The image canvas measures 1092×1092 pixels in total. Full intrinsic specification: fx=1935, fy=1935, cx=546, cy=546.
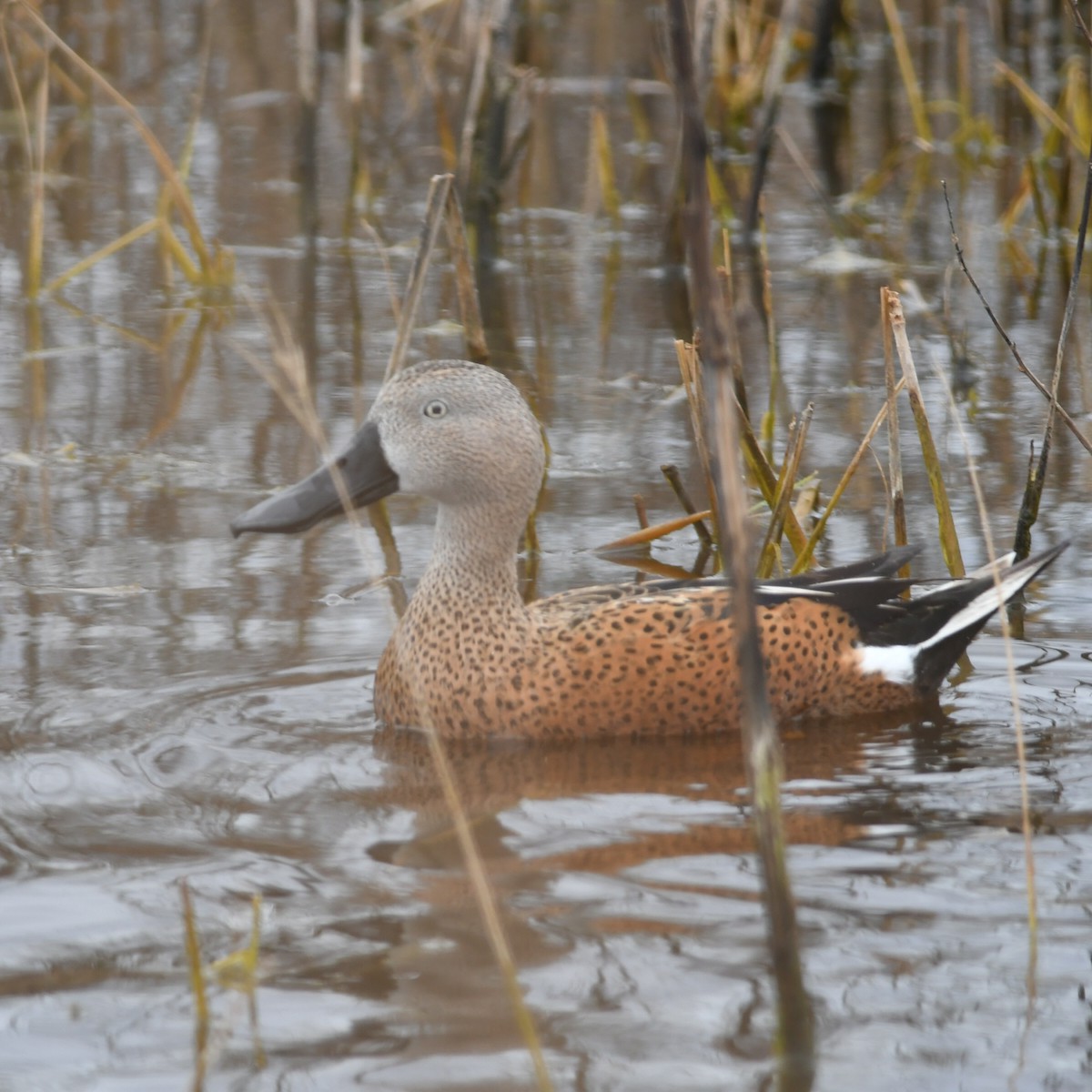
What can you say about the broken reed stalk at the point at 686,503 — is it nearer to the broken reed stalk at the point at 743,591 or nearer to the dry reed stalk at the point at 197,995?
the dry reed stalk at the point at 197,995

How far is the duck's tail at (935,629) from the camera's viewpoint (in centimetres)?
455

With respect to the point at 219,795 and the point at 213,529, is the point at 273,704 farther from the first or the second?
the point at 213,529

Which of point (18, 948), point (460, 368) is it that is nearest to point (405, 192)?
point (460, 368)

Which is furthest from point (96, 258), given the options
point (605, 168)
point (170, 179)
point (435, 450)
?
point (435, 450)

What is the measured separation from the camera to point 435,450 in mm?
4594

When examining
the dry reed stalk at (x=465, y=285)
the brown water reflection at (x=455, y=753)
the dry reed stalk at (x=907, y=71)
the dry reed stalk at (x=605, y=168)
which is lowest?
the brown water reflection at (x=455, y=753)

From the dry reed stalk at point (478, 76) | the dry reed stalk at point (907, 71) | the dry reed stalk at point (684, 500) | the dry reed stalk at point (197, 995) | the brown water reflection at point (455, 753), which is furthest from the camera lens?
the dry reed stalk at point (907, 71)

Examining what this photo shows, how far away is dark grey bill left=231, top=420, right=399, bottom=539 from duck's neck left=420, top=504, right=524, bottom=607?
18cm

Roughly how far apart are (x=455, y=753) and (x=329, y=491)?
0.70m

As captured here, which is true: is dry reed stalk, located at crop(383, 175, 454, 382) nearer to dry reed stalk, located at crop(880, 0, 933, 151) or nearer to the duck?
the duck

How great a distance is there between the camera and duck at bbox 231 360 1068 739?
444 cm

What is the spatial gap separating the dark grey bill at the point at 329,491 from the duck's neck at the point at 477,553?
18 cm

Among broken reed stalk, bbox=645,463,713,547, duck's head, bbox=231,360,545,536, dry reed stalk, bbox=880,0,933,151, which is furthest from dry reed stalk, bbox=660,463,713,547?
dry reed stalk, bbox=880,0,933,151

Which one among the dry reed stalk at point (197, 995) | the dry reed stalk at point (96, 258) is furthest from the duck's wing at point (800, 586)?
the dry reed stalk at point (96, 258)
